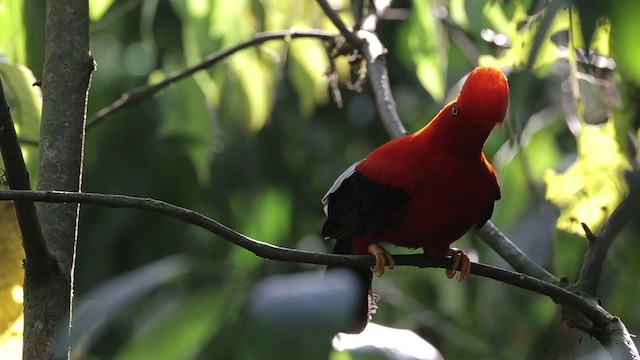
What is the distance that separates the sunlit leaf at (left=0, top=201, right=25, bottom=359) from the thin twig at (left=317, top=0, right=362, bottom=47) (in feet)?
3.13

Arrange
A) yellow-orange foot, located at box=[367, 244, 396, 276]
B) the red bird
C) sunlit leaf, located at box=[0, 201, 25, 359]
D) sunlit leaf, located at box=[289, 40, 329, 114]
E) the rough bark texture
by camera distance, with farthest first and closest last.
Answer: sunlit leaf, located at box=[289, 40, 329, 114], the red bird, yellow-orange foot, located at box=[367, 244, 396, 276], sunlit leaf, located at box=[0, 201, 25, 359], the rough bark texture

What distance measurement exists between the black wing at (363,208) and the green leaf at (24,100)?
0.64 metres

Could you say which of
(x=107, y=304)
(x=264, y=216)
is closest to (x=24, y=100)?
(x=107, y=304)

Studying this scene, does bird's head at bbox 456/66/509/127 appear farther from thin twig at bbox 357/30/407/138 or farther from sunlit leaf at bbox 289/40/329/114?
sunlit leaf at bbox 289/40/329/114

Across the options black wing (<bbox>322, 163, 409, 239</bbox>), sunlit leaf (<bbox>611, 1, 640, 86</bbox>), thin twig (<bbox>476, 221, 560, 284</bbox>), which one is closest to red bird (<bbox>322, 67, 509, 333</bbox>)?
black wing (<bbox>322, 163, 409, 239</bbox>)

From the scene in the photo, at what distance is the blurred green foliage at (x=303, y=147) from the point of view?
1156 mm

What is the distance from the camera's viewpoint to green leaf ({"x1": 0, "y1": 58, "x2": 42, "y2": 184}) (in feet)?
6.22

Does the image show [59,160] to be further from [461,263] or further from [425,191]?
[461,263]

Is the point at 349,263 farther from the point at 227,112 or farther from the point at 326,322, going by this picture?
the point at 227,112

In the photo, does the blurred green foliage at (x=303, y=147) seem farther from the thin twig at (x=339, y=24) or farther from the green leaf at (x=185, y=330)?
the thin twig at (x=339, y=24)

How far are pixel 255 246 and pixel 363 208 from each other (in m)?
0.72

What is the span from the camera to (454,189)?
2076 millimetres

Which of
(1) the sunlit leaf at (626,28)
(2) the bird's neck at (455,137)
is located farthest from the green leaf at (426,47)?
Answer: (1) the sunlit leaf at (626,28)

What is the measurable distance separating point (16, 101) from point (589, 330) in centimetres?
118
